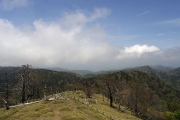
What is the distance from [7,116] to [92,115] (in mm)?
24862

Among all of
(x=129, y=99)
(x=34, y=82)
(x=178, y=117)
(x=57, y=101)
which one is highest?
(x=34, y=82)

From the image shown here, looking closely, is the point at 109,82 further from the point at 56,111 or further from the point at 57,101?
the point at 56,111

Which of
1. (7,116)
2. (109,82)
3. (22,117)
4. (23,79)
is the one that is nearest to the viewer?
(22,117)

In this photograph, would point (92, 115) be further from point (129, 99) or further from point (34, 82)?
point (129, 99)

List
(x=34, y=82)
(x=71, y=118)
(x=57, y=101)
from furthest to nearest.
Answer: (x=34, y=82), (x=57, y=101), (x=71, y=118)

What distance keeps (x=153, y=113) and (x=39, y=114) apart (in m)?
84.5

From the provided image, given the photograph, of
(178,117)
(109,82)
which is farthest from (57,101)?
(178,117)

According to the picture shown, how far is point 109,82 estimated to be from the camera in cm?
8712

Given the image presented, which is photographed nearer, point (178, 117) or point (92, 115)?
point (92, 115)

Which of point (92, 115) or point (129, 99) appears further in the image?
point (129, 99)

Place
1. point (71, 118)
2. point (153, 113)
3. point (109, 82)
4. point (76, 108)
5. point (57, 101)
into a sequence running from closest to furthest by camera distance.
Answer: point (71, 118) → point (76, 108) → point (57, 101) → point (109, 82) → point (153, 113)

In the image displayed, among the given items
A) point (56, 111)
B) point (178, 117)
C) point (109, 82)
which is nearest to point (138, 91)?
point (109, 82)

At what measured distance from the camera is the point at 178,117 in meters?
110

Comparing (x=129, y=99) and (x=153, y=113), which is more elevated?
(x=129, y=99)
